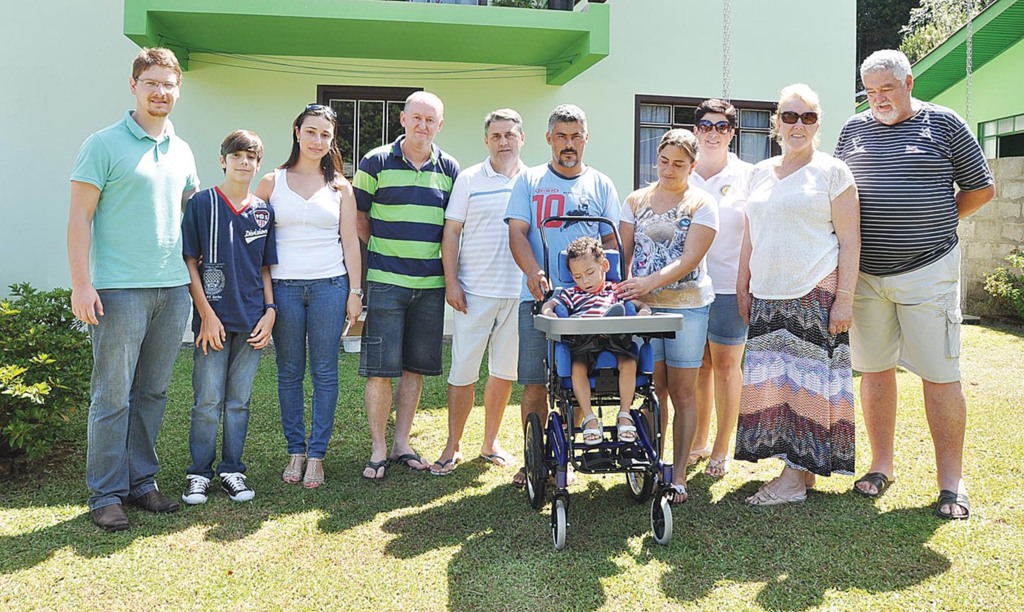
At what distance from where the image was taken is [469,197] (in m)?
4.53

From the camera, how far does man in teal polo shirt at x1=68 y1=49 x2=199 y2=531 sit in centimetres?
355

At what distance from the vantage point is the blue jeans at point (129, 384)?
3.66 metres

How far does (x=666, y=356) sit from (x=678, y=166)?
0.99m

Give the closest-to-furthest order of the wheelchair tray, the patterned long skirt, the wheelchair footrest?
the wheelchair tray < the wheelchair footrest < the patterned long skirt

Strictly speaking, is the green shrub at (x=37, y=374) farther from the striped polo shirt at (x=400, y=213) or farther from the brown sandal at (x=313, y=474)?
the striped polo shirt at (x=400, y=213)

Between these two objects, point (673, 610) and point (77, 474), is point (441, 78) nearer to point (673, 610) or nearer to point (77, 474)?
point (77, 474)

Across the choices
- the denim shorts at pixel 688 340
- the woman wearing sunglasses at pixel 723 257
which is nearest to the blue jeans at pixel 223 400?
the denim shorts at pixel 688 340

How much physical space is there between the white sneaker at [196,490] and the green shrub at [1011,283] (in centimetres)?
945

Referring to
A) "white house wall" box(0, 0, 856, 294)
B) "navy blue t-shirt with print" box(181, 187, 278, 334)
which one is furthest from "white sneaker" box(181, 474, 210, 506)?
"white house wall" box(0, 0, 856, 294)

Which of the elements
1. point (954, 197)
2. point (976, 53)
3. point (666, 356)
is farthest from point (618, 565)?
point (976, 53)

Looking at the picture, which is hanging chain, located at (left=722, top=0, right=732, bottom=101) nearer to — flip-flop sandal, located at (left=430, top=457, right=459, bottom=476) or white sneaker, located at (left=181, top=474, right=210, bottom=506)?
flip-flop sandal, located at (left=430, top=457, right=459, bottom=476)

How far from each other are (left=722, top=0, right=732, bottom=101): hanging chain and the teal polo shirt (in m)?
6.64

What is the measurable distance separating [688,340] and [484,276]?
4.03 ft

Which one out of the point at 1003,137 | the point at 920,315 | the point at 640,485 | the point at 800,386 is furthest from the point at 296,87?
the point at 1003,137
